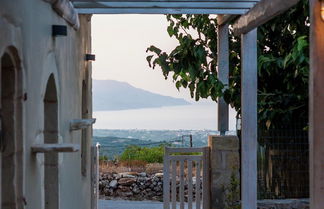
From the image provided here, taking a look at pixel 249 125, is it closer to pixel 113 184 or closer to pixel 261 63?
pixel 261 63

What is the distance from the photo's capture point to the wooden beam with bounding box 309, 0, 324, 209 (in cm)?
295

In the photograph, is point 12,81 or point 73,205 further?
point 73,205

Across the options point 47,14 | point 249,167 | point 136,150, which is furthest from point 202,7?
point 136,150

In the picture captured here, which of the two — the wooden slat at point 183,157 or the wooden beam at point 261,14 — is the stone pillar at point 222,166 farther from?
the wooden beam at point 261,14

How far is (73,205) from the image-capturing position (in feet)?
18.6

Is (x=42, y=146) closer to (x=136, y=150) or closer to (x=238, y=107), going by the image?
(x=238, y=107)

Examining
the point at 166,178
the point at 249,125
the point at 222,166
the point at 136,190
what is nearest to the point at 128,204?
the point at 136,190

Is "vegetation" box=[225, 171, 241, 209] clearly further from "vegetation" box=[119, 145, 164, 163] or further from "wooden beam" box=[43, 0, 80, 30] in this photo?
"vegetation" box=[119, 145, 164, 163]

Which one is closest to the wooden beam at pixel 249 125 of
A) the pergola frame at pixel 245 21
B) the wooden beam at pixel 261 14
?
the pergola frame at pixel 245 21

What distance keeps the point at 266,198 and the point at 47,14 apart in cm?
457

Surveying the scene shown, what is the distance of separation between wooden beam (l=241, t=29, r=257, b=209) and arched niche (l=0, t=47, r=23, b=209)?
293 centimetres

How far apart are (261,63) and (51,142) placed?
3907mm

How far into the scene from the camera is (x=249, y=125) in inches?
224

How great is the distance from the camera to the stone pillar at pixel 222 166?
6.79m
